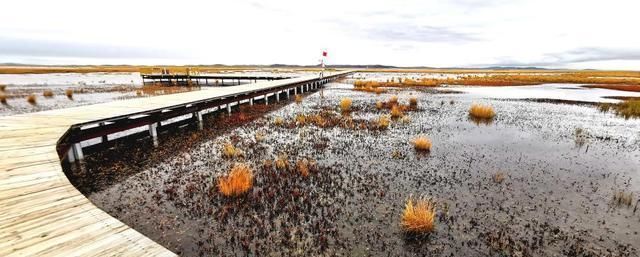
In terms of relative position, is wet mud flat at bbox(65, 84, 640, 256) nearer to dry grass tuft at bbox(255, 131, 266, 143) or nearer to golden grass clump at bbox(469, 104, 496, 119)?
dry grass tuft at bbox(255, 131, 266, 143)

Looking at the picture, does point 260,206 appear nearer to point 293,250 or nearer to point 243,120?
point 293,250

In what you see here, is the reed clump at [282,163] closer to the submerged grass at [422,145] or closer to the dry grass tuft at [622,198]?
the submerged grass at [422,145]

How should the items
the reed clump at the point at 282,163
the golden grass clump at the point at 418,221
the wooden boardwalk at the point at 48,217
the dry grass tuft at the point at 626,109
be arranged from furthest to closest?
the dry grass tuft at the point at 626,109, the reed clump at the point at 282,163, the golden grass clump at the point at 418,221, the wooden boardwalk at the point at 48,217

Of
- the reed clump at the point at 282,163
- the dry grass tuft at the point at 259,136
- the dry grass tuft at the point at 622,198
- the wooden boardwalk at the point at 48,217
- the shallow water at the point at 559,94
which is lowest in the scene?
the dry grass tuft at the point at 259,136

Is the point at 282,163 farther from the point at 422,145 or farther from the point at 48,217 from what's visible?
the point at 48,217

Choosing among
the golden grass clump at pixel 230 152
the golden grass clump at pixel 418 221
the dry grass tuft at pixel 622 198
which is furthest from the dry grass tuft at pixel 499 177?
the golden grass clump at pixel 230 152

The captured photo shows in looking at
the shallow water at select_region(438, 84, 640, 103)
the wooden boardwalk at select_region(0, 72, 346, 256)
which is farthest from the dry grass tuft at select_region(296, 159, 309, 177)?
the shallow water at select_region(438, 84, 640, 103)

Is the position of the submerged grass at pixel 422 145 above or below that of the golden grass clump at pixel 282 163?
Result: above
